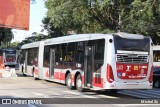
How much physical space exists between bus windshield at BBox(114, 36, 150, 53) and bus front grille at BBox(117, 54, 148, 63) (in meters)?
0.32

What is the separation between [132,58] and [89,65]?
2.41m

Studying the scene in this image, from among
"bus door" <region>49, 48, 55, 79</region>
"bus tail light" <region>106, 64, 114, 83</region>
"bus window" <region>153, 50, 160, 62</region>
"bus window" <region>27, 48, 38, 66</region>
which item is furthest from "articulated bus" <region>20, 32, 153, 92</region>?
"bus window" <region>153, 50, 160, 62</region>

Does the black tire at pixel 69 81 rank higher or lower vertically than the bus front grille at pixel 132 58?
lower

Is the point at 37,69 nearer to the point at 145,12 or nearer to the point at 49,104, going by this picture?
the point at 145,12

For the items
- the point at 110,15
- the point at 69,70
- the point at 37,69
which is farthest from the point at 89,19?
the point at 69,70

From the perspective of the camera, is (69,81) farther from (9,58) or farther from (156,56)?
(9,58)

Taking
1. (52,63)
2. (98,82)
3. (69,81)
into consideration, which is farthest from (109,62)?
(52,63)

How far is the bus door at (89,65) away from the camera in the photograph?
19169 millimetres

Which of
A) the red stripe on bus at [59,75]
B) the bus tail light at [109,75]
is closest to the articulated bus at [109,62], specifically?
the bus tail light at [109,75]

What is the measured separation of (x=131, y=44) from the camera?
18.2 m

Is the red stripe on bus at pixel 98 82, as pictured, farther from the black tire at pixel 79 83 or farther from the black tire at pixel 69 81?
the black tire at pixel 69 81

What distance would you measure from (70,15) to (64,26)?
1.64 m

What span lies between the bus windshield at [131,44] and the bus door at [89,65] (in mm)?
1769

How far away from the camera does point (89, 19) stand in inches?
1553
